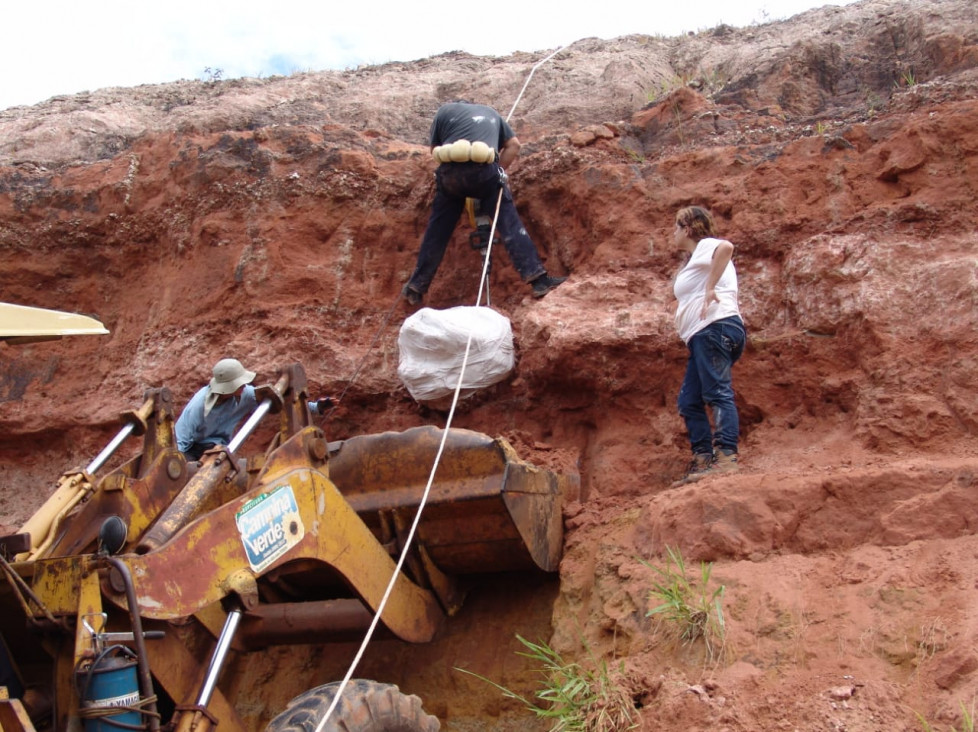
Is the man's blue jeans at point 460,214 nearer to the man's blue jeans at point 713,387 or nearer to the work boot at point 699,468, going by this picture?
the man's blue jeans at point 713,387

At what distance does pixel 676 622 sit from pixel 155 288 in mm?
6830

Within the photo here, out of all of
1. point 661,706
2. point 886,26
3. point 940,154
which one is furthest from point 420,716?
point 886,26

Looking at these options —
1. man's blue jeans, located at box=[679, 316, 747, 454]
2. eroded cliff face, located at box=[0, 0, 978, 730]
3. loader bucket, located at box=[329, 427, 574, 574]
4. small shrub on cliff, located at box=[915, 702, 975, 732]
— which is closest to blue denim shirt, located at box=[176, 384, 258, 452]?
loader bucket, located at box=[329, 427, 574, 574]

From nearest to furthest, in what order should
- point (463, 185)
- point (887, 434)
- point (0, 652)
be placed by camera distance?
point (0, 652), point (887, 434), point (463, 185)

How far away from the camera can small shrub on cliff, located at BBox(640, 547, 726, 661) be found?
15.5 ft

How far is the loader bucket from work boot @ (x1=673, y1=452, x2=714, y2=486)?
93 centimetres

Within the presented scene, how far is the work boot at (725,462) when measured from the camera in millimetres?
6113

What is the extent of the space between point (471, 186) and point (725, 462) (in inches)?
128

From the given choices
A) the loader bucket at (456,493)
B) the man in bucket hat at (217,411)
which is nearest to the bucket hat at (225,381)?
the man in bucket hat at (217,411)

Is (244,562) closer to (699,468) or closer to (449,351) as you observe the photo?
(699,468)

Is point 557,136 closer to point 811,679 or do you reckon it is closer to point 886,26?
point 886,26

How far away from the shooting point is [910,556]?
491cm

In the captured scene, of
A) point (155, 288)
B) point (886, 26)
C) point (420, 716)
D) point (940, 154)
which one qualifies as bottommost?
point (420, 716)

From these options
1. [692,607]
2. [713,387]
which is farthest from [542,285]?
[692,607]
